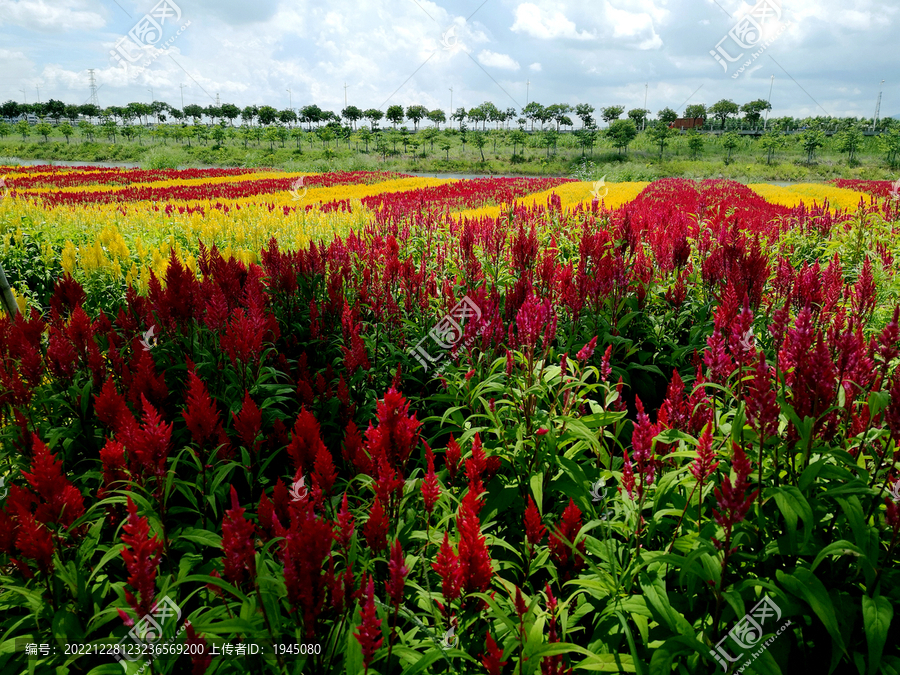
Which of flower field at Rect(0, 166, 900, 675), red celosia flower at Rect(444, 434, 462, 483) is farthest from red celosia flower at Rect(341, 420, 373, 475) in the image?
red celosia flower at Rect(444, 434, 462, 483)

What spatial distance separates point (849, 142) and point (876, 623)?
206 feet

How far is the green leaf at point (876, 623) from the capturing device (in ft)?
4.41

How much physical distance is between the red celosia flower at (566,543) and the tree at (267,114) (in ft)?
288

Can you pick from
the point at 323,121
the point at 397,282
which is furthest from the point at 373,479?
the point at 323,121

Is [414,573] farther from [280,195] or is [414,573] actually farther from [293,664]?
[280,195]

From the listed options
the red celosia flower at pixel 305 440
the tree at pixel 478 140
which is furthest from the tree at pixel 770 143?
the red celosia flower at pixel 305 440

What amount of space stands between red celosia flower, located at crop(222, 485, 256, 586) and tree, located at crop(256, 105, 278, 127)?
87.9 m

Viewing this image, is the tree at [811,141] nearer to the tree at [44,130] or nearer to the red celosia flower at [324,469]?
the red celosia flower at [324,469]

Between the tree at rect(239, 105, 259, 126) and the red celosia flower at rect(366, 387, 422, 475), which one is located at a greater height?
the tree at rect(239, 105, 259, 126)

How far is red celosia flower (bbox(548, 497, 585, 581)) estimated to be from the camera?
178 centimetres

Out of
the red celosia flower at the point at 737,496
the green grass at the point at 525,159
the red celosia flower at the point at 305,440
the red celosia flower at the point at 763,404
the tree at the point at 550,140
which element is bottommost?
the red celosia flower at the point at 305,440

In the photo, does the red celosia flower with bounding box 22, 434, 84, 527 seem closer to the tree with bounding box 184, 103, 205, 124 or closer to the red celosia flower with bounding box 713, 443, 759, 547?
the red celosia flower with bounding box 713, 443, 759, 547

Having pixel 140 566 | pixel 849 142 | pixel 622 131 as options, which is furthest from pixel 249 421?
pixel 849 142

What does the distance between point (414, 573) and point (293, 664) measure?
1.94ft
